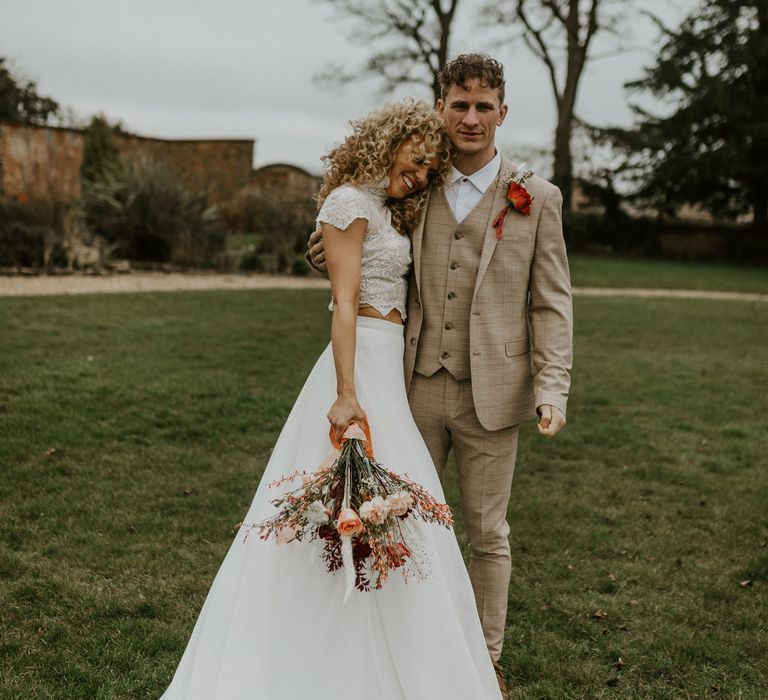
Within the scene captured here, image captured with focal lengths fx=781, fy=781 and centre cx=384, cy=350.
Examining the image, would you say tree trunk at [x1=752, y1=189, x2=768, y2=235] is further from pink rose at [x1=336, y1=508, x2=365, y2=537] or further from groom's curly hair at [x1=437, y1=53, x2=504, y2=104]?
pink rose at [x1=336, y1=508, x2=365, y2=537]

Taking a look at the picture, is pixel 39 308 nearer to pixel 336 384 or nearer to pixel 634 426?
pixel 634 426

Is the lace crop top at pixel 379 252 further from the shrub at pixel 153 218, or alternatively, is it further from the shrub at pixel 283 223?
the shrub at pixel 283 223

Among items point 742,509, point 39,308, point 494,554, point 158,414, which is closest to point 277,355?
point 158,414

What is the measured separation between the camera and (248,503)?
4.59 metres

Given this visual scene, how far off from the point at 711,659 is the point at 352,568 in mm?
1832

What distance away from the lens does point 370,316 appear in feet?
8.82

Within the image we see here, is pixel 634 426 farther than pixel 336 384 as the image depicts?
Yes

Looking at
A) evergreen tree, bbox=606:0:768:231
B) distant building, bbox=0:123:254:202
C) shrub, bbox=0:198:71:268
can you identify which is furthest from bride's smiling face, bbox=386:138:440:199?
evergreen tree, bbox=606:0:768:231

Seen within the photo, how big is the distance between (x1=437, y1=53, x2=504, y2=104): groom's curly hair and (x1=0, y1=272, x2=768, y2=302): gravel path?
9.54 metres

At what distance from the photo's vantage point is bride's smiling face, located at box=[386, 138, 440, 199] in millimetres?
2611

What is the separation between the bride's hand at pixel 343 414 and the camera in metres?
2.43

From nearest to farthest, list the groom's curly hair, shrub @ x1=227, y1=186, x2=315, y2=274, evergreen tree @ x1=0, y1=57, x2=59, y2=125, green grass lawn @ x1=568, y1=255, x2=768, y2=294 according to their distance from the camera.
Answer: the groom's curly hair → shrub @ x1=227, y1=186, x2=315, y2=274 → green grass lawn @ x1=568, y1=255, x2=768, y2=294 → evergreen tree @ x1=0, y1=57, x2=59, y2=125

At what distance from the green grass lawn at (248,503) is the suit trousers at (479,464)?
1.53 ft

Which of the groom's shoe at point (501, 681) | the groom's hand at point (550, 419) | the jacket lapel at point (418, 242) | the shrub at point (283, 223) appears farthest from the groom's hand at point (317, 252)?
the shrub at point (283, 223)
